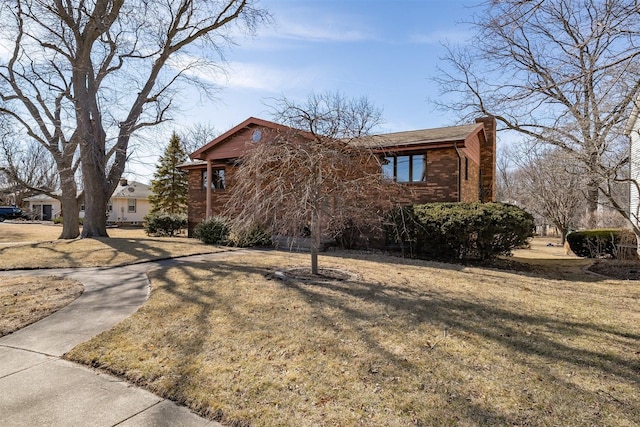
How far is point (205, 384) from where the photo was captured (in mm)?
3414

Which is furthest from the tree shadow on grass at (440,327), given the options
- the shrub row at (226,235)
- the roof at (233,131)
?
the roof at (233,131)

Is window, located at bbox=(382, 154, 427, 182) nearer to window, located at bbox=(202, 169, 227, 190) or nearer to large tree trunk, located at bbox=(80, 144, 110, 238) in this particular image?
window, located at bbox=(202, 169, 227, 190)

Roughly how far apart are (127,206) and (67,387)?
39.7 metres

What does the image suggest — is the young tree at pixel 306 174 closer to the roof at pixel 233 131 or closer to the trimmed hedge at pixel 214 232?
the trimmed hedge at pixel 214 232

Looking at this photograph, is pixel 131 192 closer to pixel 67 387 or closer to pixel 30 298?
pixel 30 298

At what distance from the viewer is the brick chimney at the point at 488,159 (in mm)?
17734

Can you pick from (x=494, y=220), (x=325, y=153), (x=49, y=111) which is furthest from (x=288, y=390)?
(x=49, y=111)

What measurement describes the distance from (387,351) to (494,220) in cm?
708

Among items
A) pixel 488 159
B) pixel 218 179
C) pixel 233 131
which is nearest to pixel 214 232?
pixel 233 131

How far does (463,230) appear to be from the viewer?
33.0ft

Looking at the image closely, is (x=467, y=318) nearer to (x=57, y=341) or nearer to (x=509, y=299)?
(x=509, y=299)

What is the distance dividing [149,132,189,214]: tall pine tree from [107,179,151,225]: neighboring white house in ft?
20.9

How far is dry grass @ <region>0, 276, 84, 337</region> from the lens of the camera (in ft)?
16.9

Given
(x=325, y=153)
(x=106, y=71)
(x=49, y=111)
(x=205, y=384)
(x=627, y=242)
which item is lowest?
(x=205, y=384)
